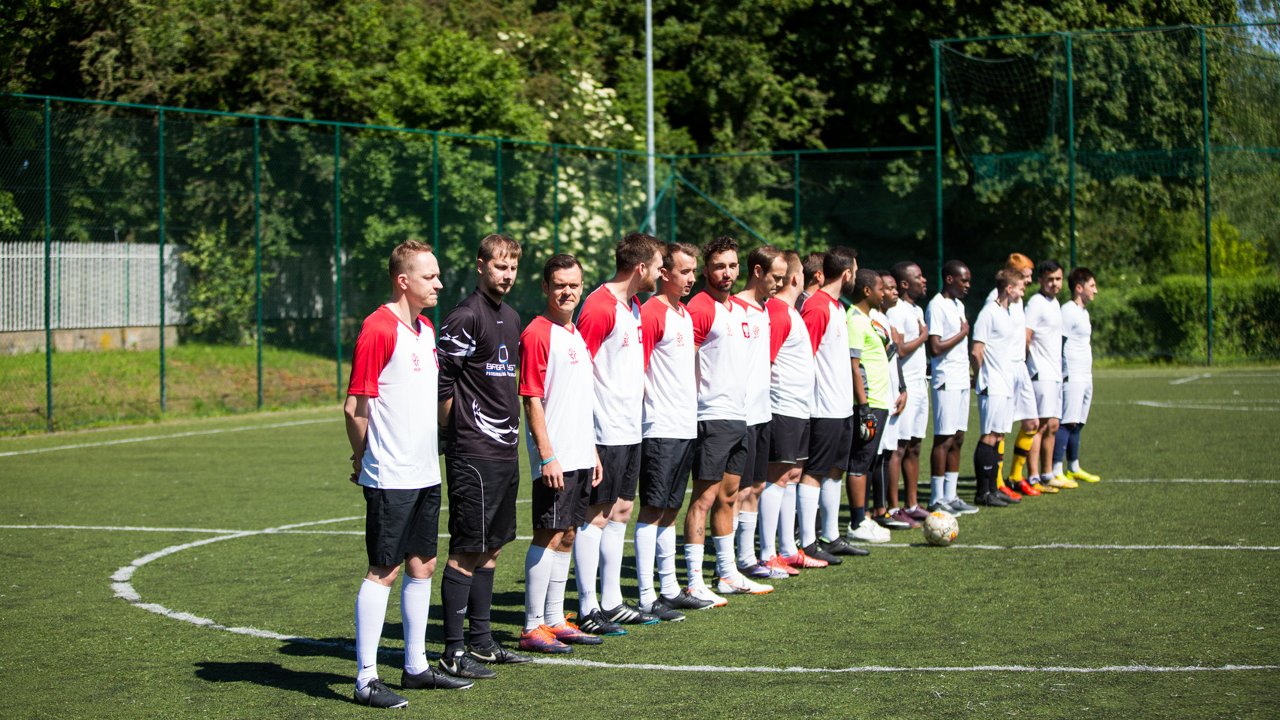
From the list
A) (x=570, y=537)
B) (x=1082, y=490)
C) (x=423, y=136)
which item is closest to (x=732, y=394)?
(x=570, y=537)

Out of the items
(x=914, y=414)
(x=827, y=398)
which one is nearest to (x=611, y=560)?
(x=827, y=398)

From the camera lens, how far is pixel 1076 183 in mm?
28281

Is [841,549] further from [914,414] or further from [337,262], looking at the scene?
[337,262]

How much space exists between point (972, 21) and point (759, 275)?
26.4m

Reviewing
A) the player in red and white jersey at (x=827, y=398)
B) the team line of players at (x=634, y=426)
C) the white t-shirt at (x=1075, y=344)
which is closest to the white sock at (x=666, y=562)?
the team line of players at (x=634, y=426)

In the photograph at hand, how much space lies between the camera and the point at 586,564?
7.80 m

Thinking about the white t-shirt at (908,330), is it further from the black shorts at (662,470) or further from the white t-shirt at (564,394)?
the white t-shirt at (564,394)

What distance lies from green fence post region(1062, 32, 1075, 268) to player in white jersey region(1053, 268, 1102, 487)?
45.1 feet

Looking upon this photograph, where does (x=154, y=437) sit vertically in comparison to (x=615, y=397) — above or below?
below

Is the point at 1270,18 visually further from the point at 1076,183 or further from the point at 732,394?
the point at 732,394

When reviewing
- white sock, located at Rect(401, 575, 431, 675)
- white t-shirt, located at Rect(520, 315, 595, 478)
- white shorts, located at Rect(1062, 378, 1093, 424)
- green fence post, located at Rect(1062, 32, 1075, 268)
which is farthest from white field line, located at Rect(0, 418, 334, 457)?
green fence post, located at Rect(1062, 32, 1075, 268)

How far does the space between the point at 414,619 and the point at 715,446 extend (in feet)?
8.40

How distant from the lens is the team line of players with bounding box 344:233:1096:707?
650 centimetres

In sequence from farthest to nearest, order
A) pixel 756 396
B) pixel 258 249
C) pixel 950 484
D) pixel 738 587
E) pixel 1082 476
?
pixel 258 249, pixel 1082 476, pixel 950 484, pixel 756 396, pixel 738 587
